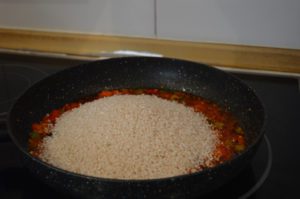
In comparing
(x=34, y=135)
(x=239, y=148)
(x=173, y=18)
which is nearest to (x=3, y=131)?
(x=34, y=135)

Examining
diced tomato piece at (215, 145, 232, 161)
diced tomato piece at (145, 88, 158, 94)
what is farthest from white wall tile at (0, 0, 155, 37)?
diced tomato piece at (215, 145, 232, 161)

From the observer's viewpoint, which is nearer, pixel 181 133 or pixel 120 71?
pixel 181 133

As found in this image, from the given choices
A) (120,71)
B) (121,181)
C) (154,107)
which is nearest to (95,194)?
(121,181)

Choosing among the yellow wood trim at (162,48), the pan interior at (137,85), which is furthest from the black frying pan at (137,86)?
the yellow wood trim at (162,48)

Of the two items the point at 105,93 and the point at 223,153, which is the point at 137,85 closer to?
the point at 105,93

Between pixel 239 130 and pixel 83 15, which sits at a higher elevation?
pixel 83 15

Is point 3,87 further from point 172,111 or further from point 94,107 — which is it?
point 172,111

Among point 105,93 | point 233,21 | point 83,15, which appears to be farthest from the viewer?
point 83,15

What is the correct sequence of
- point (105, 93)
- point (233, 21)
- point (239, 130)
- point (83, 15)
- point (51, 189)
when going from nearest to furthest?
1. point (51, 189)
2. point (239, 130)
3. point (105, 93)
4. point (233, 21)
5. point (83, 15)
